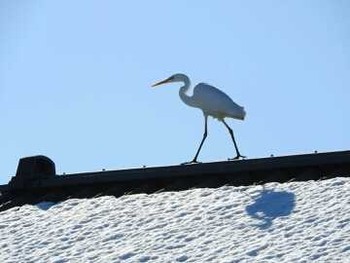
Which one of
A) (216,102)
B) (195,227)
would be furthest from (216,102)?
(195,227)

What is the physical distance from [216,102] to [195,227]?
17.6 feet

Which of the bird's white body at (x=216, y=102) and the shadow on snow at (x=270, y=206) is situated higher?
the bird's white body at (x=216, y=102)

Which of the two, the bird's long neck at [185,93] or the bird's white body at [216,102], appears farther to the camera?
the bird's long neck at [185,93]

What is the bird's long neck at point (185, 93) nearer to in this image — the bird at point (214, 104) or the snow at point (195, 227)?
the bird at point (214, 104)

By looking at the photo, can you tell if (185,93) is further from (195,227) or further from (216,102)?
(195,227)

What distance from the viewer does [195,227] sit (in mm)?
8977

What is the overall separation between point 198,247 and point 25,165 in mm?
3288

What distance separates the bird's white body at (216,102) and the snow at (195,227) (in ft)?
13.5

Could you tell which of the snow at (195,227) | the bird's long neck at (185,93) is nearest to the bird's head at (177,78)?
the bird's long neck at (185,93)

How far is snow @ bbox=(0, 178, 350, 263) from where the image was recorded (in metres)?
8.25

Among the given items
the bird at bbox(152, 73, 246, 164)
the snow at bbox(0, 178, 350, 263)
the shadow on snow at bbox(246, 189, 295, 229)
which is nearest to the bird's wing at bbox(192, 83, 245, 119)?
the bird at bbox(152, 73, 246, 164)

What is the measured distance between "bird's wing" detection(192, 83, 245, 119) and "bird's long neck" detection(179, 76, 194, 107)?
22 cm

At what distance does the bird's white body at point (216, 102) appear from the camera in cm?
1412

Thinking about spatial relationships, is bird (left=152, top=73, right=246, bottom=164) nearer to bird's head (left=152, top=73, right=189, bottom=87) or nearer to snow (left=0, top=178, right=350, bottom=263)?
bird's head (left=152, top=73, right=189, bottom=87)
